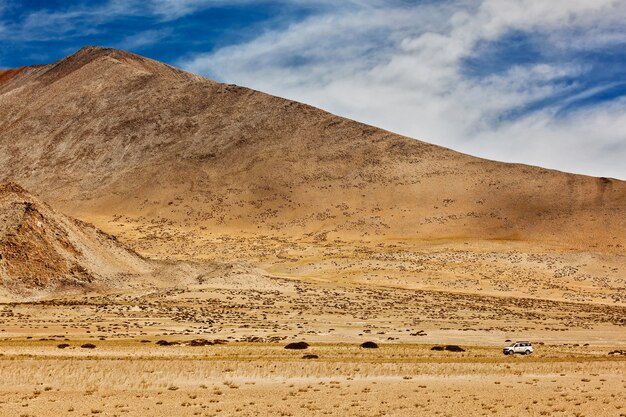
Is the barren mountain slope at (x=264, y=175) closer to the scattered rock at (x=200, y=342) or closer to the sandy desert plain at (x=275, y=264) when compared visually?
the sandy desert plain at (x=275, y=264)

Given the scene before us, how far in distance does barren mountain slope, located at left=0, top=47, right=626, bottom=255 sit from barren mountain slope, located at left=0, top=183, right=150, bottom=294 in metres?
50.8

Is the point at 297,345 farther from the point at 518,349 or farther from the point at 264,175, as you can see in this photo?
the point at 264,175

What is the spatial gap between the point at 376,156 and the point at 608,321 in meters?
83.4

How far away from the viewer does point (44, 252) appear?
Result: 200ft

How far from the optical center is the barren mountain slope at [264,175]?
115812mm

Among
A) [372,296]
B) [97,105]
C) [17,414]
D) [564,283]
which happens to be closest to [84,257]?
[372,296]

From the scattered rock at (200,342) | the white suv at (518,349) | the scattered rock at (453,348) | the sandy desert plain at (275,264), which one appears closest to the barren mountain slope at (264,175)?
the sandy desert plain at (275,264)

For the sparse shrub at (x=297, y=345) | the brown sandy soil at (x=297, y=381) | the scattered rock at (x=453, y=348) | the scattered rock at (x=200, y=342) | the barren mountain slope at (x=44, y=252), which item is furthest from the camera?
the barren mountain slope at (x=44, y=252)

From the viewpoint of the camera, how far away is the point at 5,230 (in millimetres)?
61188

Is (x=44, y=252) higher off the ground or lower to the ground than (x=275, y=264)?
higher

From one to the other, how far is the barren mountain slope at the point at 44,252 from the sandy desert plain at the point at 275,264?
0.19 metres

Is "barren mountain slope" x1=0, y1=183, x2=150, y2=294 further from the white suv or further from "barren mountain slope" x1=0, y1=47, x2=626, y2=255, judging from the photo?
"barren mountain slope" x1=0, y1=47, x2=626, y2=255

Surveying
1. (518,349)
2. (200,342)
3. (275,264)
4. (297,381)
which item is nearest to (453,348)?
(518,349)

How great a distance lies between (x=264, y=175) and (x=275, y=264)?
149 ft
